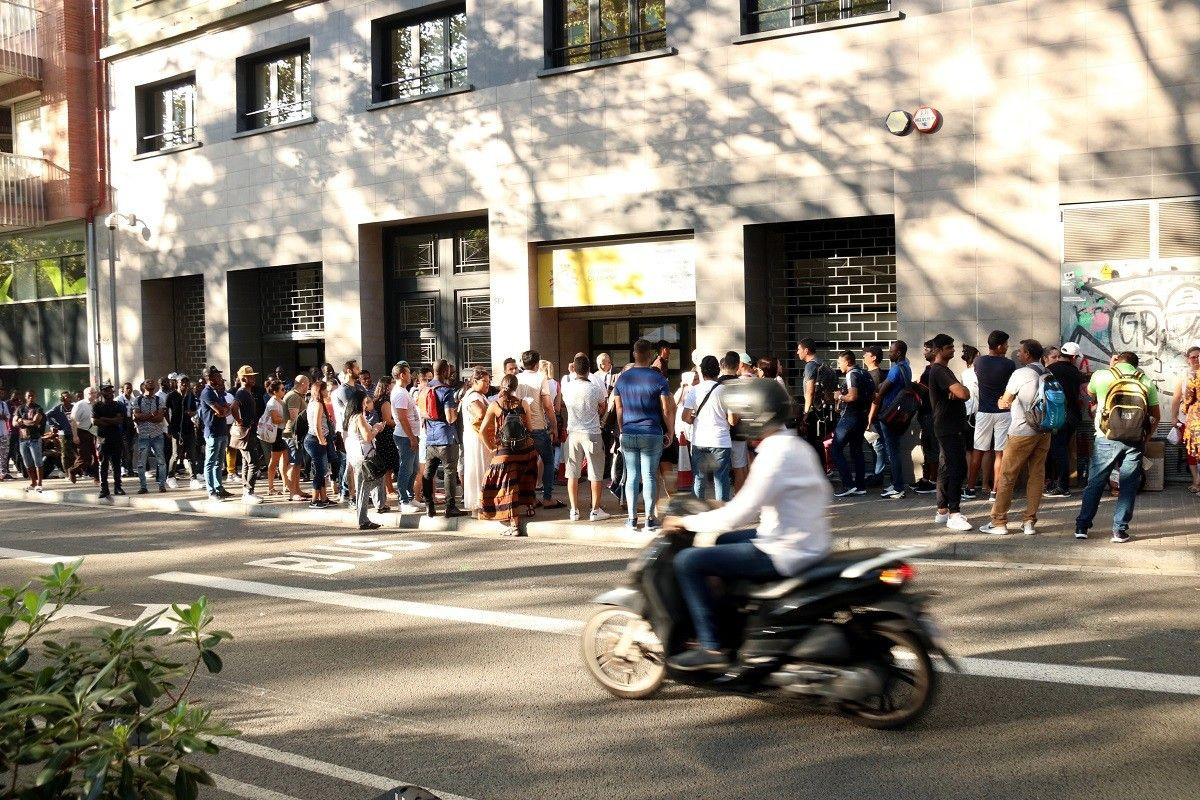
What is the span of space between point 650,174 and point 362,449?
6191 millimetres

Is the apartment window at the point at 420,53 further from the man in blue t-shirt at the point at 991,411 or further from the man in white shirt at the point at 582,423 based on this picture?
the man in blue t-shirt at the point at 991,411

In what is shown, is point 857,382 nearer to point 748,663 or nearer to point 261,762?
point 748,663

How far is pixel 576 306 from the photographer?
58.1 ft

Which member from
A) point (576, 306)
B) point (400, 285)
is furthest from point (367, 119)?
point (576, 306)

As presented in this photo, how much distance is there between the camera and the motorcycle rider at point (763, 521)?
557 centimetres

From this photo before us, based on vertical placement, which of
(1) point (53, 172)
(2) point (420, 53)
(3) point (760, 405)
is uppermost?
(2) point (420, 53)

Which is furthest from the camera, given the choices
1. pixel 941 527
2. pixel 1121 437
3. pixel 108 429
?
pixel 108 429

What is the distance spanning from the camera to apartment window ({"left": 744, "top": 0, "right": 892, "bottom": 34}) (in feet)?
48.7

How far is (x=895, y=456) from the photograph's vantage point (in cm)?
1347

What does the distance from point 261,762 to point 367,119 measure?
1588 centimetres

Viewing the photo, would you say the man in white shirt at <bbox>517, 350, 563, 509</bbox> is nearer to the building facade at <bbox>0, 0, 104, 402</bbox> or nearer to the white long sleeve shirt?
the white long sleeve shirt

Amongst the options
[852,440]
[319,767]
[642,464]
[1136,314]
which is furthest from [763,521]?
[1136,314]

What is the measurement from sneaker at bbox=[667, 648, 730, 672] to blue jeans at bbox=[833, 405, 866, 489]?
8481 millimetres

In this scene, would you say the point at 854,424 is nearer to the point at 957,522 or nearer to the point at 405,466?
the point at 957,522
